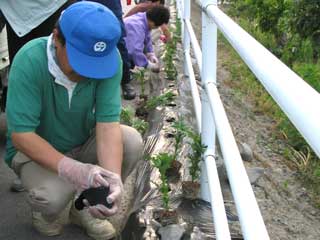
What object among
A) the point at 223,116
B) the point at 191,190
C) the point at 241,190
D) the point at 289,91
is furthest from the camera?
the point at 191,190

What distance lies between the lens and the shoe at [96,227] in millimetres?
2031

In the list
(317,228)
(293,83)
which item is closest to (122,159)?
(317,228)

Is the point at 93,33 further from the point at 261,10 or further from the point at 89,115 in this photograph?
the point at 261,10

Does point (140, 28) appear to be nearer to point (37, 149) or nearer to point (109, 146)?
point (109, 146)

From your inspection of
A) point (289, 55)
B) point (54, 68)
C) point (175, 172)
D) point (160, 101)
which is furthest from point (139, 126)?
point (289, 55)

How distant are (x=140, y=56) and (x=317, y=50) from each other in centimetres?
205

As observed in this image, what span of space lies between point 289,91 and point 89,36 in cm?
103

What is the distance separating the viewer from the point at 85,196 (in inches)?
71.2

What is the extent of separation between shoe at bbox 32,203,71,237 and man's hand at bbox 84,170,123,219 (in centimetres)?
37

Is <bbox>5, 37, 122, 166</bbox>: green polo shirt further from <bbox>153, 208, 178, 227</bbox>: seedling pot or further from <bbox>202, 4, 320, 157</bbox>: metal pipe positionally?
<bbox>202, 4, 320, 157</bbox>: metal pipe

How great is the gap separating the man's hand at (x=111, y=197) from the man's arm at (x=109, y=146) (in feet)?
0.35

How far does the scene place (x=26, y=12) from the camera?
8.10 ft

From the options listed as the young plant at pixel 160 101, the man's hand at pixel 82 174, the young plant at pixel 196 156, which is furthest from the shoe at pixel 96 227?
the young plant at pixel 160 101

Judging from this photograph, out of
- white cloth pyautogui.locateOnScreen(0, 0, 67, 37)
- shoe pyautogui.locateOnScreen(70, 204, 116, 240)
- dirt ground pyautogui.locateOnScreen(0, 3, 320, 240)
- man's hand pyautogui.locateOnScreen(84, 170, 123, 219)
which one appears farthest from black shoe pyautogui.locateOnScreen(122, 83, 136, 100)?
man's hand pyautogui.locateOnScreen(84, 170, 123, 219)
